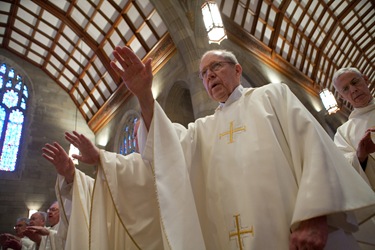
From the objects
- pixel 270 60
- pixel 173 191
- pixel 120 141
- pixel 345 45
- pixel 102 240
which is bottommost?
pixel 102 240

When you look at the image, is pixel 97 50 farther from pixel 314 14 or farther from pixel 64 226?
pixel 64 226

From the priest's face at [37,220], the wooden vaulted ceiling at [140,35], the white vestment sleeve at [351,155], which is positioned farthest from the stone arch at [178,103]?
the white vestment sleeve at [351,155]

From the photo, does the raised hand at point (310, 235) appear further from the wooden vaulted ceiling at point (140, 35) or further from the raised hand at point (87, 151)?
the wooden vaulted ceiling at point (140, 35)

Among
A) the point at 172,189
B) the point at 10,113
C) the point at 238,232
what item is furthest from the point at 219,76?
the point at 10,113

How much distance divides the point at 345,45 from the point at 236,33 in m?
6.57

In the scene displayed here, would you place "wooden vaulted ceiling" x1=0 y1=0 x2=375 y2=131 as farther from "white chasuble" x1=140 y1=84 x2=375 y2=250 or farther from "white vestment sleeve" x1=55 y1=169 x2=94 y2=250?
"white chasuble" x1=140 y1=84 x2=375 y2=250

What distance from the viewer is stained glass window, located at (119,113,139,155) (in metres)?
10.6

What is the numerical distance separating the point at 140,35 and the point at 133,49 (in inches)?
27.7

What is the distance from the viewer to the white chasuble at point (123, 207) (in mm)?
1543

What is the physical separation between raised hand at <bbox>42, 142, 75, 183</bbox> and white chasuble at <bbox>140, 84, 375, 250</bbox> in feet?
3.09

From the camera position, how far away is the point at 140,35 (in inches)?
361

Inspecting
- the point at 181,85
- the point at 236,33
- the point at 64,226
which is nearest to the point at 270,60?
the point at 236,33

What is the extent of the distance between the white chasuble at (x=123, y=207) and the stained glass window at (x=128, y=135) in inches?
348

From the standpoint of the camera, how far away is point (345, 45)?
12438mm
